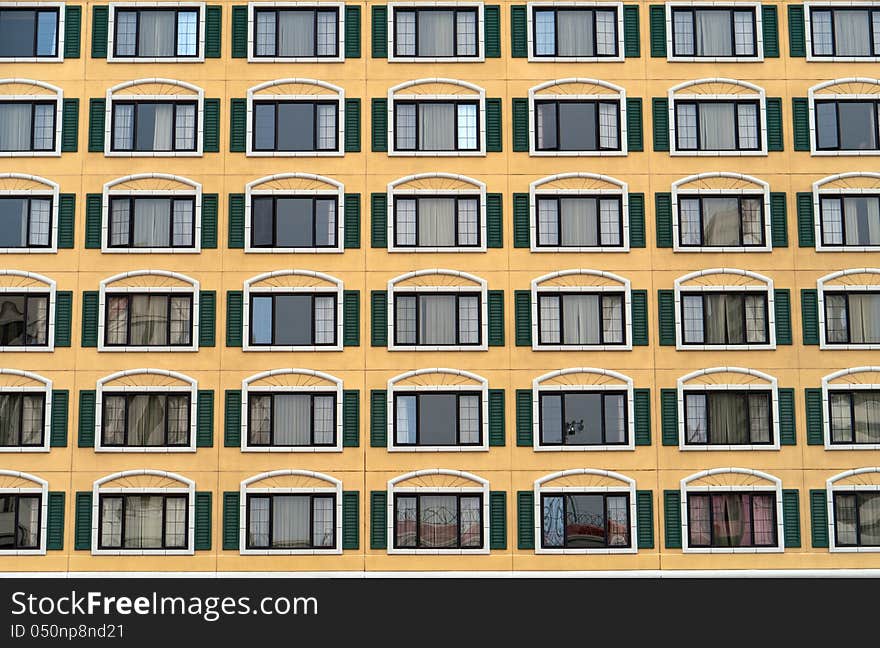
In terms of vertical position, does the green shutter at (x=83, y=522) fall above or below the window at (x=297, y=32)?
below

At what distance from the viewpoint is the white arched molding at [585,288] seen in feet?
135

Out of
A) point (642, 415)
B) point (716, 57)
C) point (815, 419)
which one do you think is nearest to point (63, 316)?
point (642, 415)

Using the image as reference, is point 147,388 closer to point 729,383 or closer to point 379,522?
point 379,522

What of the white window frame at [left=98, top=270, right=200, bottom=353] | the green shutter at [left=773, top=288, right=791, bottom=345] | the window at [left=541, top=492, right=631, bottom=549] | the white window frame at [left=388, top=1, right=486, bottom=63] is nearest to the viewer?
the window at [left=541, top=492, right=631, bottom=549]

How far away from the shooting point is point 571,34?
42.9 meters

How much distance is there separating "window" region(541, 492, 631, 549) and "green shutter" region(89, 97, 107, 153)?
60.1 ft

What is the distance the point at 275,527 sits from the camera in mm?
40531

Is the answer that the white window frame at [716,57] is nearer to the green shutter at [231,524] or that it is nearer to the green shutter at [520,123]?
the green shutter at [520,123]

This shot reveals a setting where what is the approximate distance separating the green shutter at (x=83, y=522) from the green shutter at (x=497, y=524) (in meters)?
12.6

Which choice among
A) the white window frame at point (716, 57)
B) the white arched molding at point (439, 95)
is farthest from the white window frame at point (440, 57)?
the white window frame at point (716, 57)

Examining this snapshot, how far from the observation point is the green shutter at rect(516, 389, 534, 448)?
134 ft

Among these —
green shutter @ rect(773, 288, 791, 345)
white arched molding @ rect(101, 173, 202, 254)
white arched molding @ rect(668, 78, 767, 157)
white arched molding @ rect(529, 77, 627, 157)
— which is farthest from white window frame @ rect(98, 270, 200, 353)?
green shutter @ rect(773, 288, 791, 345)

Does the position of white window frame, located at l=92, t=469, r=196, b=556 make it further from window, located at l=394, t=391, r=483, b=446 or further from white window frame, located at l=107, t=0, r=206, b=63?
white window frame, located at l=107, t=0, r=206, b=63

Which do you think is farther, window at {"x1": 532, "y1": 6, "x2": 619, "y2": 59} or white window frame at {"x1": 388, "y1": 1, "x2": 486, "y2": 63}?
window at {"x1": 532, "y1": 6, "x2": 619, "y2": 59}
